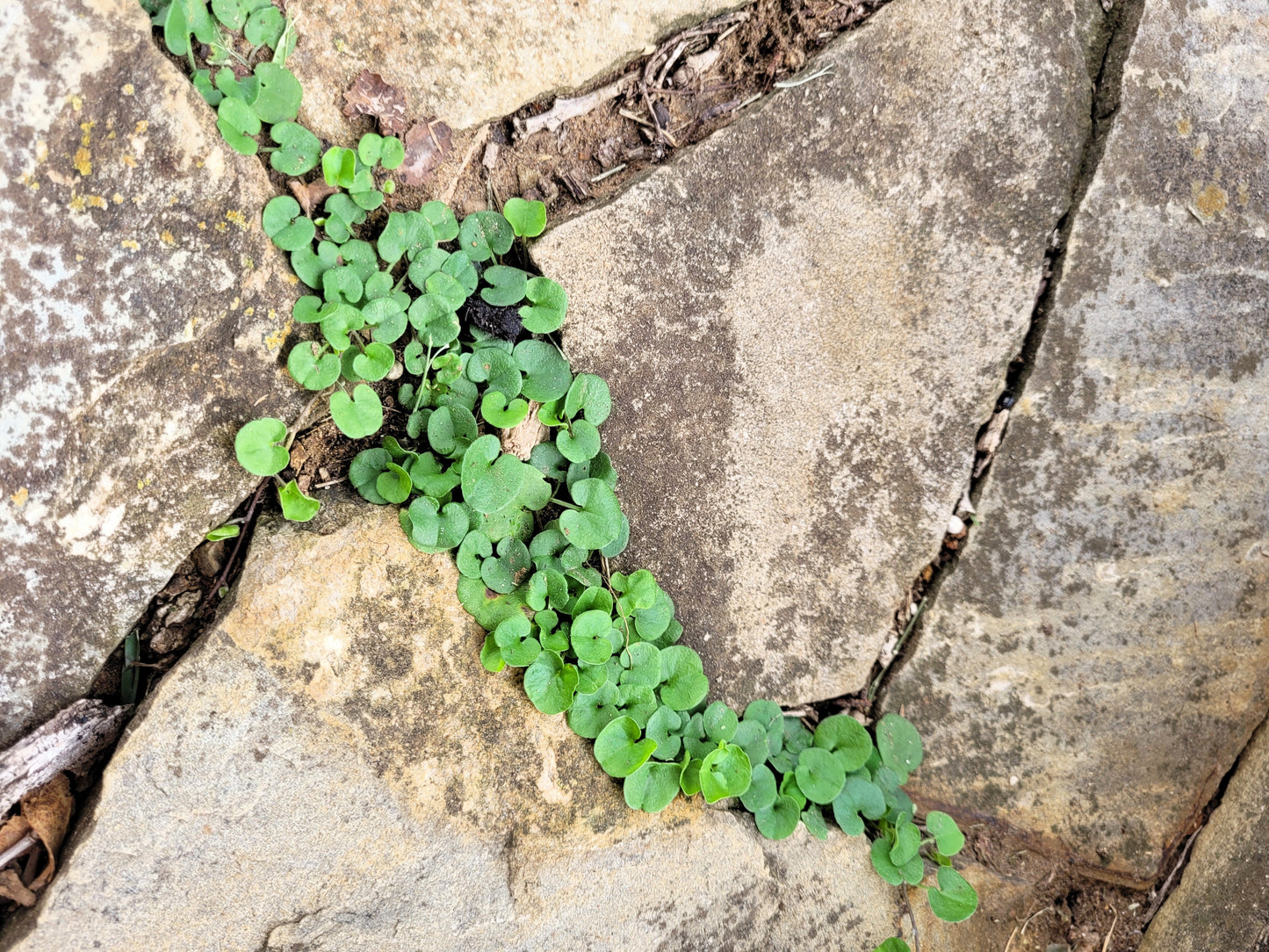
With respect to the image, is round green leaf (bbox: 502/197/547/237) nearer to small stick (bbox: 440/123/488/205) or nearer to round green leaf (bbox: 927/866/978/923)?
small stick (bbox: 440/123/488/205)

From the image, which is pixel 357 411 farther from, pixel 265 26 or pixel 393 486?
pixel 265 26

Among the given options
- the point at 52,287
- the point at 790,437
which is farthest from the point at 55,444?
the point at 790,437

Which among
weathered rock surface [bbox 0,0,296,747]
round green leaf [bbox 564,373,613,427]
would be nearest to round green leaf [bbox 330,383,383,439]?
weathered rock surface [bbox 0,0,296,747]

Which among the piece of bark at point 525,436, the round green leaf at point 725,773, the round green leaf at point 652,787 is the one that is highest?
the piece of bark at point 525,436

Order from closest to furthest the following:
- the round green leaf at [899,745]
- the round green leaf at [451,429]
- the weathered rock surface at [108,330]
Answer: the weathered rock surface at [108,330], the round green leaf at [451,429], the round green leaf at [899,745]

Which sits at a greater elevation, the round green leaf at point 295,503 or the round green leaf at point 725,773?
the round green leaf at point 295,503

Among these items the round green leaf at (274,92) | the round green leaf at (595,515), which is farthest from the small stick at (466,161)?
the round green leaf at (595,515)

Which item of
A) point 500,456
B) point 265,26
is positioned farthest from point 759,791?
point 265,26

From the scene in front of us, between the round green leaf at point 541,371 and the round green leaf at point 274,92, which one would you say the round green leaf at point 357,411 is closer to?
the round green leaf at point 541,371
